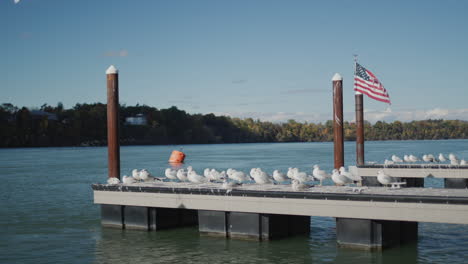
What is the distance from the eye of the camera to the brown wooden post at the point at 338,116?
2314cm

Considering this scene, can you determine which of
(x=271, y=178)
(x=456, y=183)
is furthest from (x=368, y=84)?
(x=271, y=178)

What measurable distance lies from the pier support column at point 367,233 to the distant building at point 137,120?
505ft

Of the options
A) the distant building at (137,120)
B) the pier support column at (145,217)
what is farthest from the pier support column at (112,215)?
the distant building at (137,120)

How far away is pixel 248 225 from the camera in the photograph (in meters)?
17.7

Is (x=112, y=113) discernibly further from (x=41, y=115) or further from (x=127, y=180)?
(x=41, y=115)

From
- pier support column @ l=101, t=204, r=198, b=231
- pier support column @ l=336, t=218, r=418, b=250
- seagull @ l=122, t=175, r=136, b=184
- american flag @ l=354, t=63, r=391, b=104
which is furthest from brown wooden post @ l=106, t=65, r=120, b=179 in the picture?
american flag @ l=354, t=63, r=391, b=104

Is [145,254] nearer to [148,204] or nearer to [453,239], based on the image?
[148,204]

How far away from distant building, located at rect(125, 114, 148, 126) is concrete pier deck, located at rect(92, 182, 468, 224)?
490 ft

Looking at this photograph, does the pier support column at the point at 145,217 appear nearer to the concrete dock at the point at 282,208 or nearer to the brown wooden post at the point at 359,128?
the concrete dock at the point at 282,208

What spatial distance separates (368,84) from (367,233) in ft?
42.5

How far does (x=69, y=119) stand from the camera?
155875mm

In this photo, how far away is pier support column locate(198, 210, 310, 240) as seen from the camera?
17.6 m

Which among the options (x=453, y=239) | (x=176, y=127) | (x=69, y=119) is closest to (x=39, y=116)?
(x=69, y=119)

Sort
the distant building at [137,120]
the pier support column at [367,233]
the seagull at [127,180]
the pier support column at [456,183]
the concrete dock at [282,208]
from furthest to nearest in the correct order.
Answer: the distant building at [137,120] < the pier support column at [456,183] < the seagull at [127,180] < the pier support column at [367,233] < the concrete dock at [282,208]
